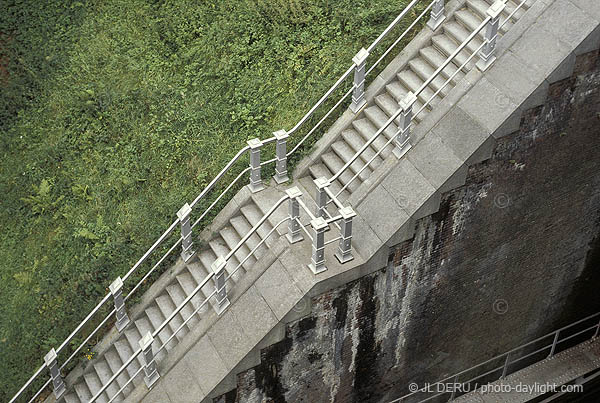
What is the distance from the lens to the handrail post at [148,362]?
11.0 m

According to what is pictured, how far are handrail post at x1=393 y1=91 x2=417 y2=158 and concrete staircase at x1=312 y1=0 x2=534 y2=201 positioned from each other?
88cm

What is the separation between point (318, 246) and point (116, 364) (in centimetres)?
469

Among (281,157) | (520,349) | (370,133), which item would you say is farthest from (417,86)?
(520,349)

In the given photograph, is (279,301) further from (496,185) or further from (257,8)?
(257,8)

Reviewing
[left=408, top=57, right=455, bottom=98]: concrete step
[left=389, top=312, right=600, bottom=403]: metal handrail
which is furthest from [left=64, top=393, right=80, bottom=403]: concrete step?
[left=408, top=57, right=455, bottom=98]: concrete step

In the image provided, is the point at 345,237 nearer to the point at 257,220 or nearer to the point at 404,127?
the point at 404,127

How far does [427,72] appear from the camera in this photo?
42.8ft

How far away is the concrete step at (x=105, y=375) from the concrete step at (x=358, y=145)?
18.8ft

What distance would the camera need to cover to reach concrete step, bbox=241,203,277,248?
12508mm

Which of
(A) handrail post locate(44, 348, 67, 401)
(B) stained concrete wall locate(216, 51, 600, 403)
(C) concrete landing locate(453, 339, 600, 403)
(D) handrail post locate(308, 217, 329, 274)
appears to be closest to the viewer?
(D) handrail post locate(308, 217, 329, 274)

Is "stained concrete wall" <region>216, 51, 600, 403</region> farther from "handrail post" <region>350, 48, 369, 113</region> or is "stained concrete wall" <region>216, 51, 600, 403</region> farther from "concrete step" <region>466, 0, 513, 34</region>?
"handrail post" <region>350, 48, 369, 113</region>

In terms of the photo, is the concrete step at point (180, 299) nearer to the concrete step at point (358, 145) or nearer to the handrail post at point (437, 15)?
the concrete step at point (358, 145)

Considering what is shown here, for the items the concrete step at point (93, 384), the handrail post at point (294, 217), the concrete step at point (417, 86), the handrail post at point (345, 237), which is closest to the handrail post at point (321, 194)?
the handrail post at point (294, 217)

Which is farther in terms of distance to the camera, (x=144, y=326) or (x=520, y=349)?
(x=520, y=349)
